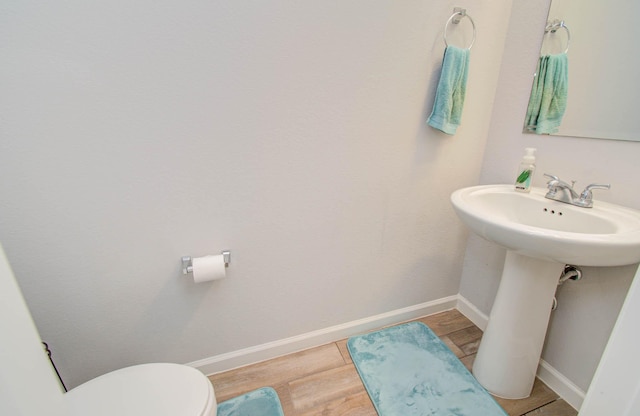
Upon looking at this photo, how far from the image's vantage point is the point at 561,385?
117cm

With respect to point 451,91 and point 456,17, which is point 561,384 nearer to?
point 451,91

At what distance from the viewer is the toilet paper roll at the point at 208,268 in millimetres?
1006

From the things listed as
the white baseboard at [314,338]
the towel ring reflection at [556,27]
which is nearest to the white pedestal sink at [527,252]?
the white baseboard at [314,338]

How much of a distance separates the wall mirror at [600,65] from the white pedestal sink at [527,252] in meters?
0.29

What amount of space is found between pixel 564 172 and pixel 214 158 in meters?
1.40

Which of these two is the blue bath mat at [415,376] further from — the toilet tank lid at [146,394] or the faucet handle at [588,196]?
the faucet handle at [588,196]

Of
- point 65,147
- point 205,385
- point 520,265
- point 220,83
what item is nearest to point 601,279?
point 520,265

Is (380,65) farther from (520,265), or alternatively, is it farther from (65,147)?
(65,147)

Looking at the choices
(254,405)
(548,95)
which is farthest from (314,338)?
(548,95)

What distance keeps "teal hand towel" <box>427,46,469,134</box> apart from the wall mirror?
0.35 meters

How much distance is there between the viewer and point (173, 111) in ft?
3.01

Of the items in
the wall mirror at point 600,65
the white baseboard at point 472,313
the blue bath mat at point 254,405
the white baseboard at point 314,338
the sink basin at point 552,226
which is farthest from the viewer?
the white baseboard at point 472,313

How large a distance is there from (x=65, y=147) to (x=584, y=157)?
182 centimetres

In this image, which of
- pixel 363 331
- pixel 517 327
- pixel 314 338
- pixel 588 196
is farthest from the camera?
pixel 363 331
